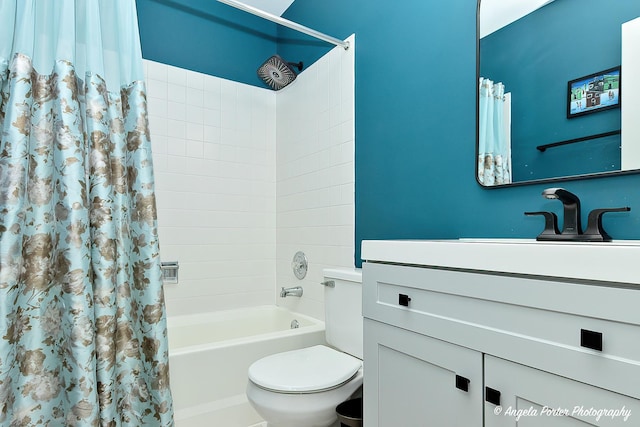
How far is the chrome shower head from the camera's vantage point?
89.7 inches

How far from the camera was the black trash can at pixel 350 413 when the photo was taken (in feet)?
4.59

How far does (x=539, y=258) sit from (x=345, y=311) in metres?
1.10

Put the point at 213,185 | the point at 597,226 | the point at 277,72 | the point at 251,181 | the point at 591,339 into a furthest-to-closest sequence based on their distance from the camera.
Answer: the point at 251,181 → the point at 213,185 → the point at 277,72 → the point at 597,226 → the point at 591,339

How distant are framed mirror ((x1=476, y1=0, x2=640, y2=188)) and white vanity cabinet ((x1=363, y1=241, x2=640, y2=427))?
1.80ft

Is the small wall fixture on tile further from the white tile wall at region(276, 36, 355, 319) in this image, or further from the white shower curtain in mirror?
the white shower curtain in mirror

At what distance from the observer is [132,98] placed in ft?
4.90

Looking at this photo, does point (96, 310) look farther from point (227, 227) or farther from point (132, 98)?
point (227, 227)

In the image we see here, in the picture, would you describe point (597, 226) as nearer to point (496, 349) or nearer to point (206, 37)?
point (496, 349)

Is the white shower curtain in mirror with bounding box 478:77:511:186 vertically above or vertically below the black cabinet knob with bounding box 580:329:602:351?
above

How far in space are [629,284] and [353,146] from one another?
5.09 feet

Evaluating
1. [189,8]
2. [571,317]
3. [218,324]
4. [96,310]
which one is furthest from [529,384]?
[189,8]

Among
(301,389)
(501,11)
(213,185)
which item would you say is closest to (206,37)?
(213,185)

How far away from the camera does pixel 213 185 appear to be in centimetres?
257

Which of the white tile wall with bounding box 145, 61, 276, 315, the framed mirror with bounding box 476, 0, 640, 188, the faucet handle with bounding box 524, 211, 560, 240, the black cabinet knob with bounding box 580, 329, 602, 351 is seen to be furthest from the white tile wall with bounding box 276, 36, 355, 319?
the black cabinet knob with bounding box 580, 329, 602, 351
